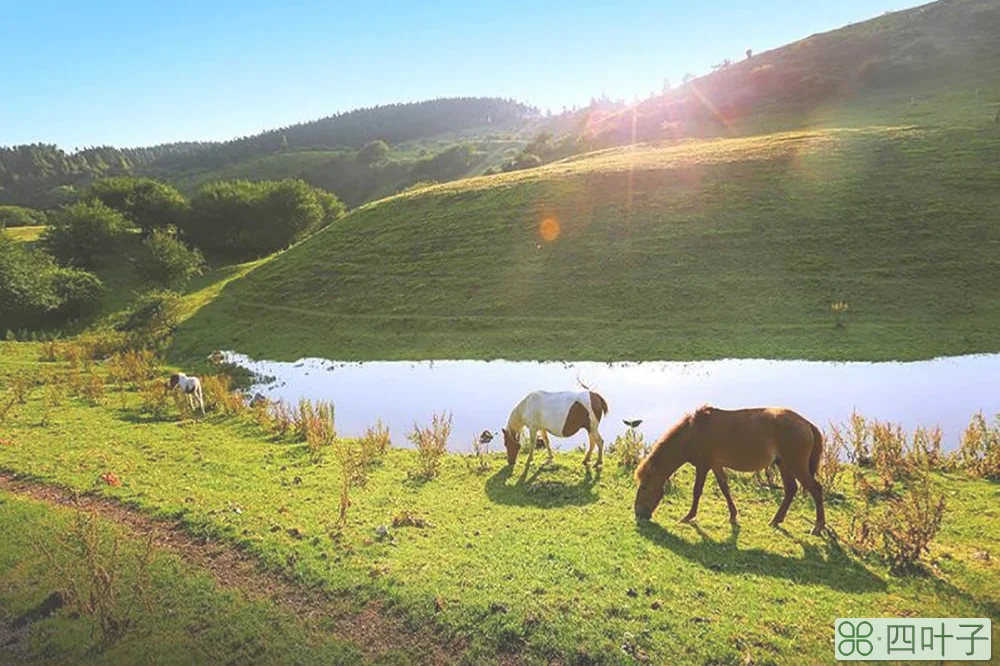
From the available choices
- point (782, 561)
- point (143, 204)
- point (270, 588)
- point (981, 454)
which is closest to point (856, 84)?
point (981, 454)

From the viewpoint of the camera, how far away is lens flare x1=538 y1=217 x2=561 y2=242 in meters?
43.0

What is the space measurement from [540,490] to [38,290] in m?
46.5

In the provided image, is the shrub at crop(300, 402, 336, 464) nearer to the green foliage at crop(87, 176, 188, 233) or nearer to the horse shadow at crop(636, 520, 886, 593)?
the horse shadow at crop(636, 520, 886, 593)

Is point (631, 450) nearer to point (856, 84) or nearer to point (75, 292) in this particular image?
point (75, 292)

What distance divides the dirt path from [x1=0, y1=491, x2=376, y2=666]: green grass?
20 cm

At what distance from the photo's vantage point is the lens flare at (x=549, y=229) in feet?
141

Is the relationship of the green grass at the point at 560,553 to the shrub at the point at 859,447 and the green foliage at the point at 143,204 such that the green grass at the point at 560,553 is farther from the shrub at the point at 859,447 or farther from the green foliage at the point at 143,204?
the green foliage at the point at 143,204

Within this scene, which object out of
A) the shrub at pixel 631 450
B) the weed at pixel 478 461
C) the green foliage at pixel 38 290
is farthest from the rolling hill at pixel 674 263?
the weed at pixel 478 461

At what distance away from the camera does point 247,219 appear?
223 ft

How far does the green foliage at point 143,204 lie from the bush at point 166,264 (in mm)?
19669

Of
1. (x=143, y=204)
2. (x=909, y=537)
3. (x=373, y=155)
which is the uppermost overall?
(x=373, y=155)

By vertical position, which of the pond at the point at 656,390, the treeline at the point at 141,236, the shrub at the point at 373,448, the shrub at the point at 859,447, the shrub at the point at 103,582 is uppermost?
the treeline at the point at 141,236

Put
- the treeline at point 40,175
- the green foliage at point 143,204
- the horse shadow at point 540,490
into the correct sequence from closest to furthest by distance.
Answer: the horse shadow at point 540,490, the green foliage at point 143,204, the treeline at point 40,175

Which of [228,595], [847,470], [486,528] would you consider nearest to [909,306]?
[847,470]
